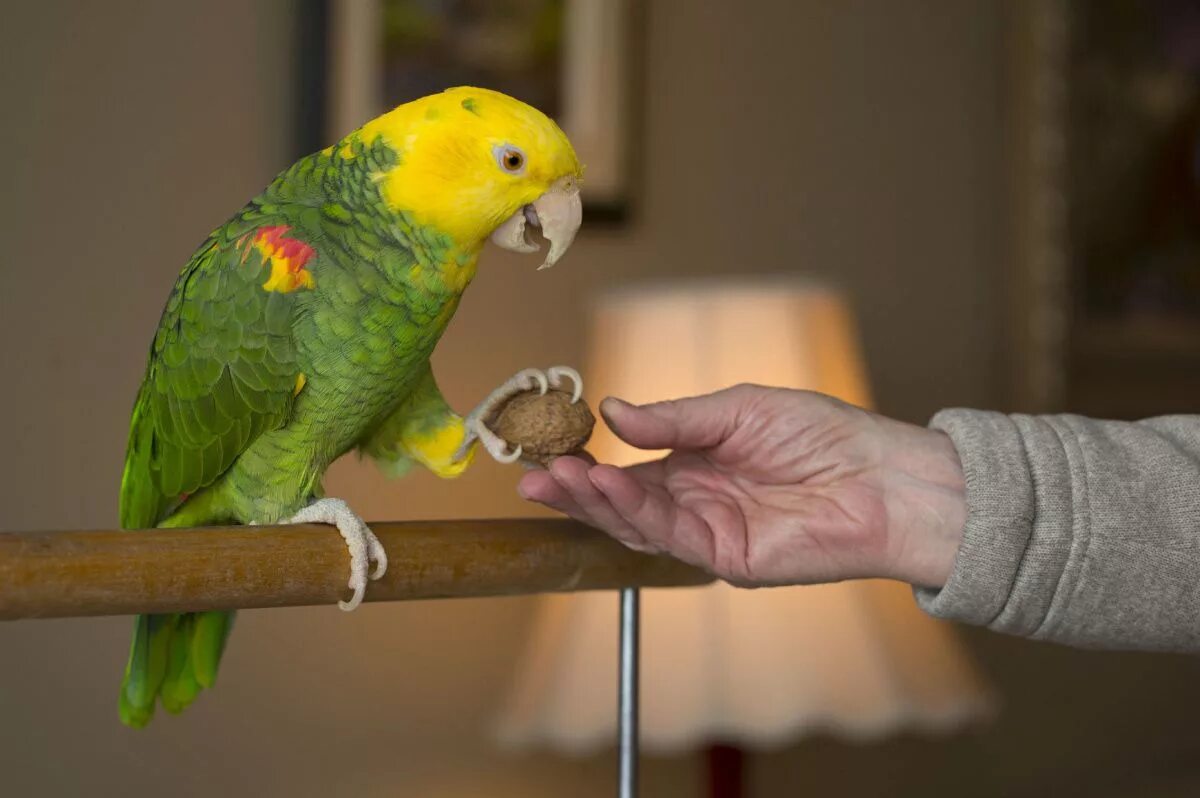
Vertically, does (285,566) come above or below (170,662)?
above

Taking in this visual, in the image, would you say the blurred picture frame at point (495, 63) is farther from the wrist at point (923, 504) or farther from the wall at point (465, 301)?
the wrist at point (923, 504)

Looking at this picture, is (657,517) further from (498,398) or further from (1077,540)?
(1077,540)

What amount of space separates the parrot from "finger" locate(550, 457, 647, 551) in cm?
10

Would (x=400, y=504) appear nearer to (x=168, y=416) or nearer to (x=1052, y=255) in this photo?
(x=168, y=416)

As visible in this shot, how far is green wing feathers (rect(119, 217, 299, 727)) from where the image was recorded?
913 mm

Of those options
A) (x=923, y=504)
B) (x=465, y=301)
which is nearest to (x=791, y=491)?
(x=923, y=504)

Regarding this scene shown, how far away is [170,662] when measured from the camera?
1.03m

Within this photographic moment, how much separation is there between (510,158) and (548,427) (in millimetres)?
201

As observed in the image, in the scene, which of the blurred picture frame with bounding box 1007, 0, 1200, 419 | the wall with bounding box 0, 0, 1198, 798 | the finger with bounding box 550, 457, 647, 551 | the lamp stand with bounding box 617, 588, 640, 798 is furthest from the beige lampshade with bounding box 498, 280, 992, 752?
the blurred picture frame with bounding box 1007, 0, 1200, 419

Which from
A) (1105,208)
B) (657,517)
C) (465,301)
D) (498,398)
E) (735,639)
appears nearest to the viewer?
(657,517)

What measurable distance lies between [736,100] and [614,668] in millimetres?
969

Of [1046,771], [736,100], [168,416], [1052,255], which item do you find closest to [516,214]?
[168,416]

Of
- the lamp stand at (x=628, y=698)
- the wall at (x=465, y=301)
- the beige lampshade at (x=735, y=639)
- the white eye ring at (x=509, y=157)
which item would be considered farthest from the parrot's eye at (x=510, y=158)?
the wall at (x=465, y=301)

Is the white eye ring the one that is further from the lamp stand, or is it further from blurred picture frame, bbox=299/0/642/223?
blurred picture frame, bbox=299/0/642/223
